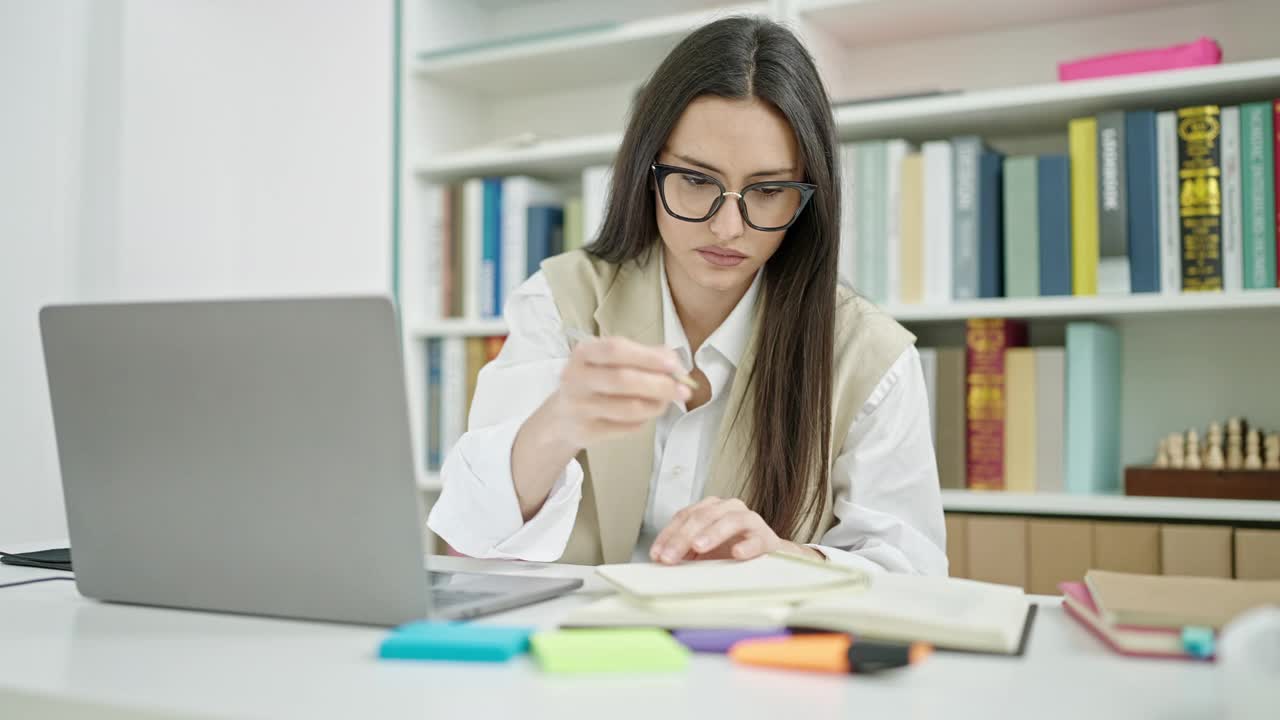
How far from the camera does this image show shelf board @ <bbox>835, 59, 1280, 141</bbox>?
1678 millimetres

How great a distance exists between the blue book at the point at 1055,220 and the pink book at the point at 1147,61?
15 cm

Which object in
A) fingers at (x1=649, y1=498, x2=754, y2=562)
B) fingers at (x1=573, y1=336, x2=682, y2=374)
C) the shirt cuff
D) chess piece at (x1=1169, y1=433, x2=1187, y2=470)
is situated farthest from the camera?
chess piece at (x1=1169, y1=433, x2=1187, y2=470)

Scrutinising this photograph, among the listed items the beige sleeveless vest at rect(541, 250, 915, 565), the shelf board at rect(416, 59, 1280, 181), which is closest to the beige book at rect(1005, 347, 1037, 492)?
the shelf board at rect(416, 59, 1280, 181)

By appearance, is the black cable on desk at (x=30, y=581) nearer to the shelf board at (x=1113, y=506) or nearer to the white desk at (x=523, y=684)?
the white desk at (x=523, y=684)

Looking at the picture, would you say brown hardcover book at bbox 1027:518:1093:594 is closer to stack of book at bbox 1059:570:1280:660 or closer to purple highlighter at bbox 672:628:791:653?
stack of book at bbox 1059:570:1280:660

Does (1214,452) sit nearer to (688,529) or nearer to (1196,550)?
(1196,550)

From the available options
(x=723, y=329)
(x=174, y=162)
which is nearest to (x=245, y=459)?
(x=723, y=329)

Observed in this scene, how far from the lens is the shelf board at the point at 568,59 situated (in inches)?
82.1

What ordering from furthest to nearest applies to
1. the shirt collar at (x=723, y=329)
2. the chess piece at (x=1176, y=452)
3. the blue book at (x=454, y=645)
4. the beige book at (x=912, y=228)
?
the beige book at (x=912, y=228) → the chess piece at (x=1176, y=452) → the shirt collar at (x=723, y=329) → the blue book at (x=454, y=645)

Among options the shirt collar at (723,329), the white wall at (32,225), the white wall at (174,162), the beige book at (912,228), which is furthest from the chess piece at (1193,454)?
the white wall at (32,225)

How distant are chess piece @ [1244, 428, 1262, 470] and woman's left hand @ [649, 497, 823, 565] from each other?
3.68ft

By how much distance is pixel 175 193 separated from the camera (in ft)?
6.21

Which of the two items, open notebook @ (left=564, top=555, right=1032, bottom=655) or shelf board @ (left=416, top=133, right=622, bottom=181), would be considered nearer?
open notebook @ (left=564, top=555, right=1032, bottom=655)

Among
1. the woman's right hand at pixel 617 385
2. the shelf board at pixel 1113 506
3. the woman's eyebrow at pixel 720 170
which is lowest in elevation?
the shelf board at pixel 1113 506
